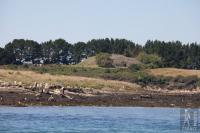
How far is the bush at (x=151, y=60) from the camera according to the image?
115 meters

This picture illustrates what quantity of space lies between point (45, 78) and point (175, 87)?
20233 millimetres

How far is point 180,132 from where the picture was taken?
35.6 m

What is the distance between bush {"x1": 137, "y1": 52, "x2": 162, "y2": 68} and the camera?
114625 millimetres

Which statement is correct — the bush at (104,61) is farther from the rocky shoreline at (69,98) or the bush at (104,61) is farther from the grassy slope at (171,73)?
the rocky shoreline at (69,98)

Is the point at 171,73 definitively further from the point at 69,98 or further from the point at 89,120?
the point at 89,120

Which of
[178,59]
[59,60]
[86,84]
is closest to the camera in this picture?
[86,84]

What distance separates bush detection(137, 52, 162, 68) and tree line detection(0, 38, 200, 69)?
1.15 metres

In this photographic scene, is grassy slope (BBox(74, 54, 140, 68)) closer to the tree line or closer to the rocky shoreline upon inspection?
the tree line

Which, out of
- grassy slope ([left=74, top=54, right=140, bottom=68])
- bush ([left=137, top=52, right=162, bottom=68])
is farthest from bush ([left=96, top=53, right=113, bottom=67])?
bush ([left=137, top=52, right=162, bottom=68])

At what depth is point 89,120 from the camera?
41.2 metres

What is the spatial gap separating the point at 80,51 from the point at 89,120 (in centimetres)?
10361

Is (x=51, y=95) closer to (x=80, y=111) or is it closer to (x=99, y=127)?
(x=80, y=111)

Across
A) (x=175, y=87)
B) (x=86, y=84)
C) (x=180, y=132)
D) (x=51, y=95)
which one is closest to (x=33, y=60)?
(x=175, y=87)

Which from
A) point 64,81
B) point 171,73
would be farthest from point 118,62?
point 64,81
